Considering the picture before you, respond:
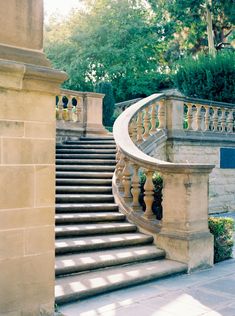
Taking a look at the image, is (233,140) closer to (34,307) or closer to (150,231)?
(150,231)

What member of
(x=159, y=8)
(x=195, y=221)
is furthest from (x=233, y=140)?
(x=159, y=8)

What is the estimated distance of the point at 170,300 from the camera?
441 cm

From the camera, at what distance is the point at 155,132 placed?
9914mm

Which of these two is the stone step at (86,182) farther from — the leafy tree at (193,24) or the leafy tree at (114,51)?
the leafy tree at (193,24)

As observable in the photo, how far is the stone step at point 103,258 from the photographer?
4895 millimetres

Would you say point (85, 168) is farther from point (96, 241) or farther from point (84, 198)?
point (96, 241)

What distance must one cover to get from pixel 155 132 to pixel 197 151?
1.91 m

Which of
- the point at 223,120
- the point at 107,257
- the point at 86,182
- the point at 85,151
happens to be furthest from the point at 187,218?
the point at 223,120

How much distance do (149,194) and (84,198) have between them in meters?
1.44

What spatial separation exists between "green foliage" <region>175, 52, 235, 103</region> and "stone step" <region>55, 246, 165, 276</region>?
10010mm

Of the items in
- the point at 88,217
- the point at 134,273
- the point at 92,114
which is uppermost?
the point at 92,114

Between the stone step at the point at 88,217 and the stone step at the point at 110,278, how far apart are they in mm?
1234

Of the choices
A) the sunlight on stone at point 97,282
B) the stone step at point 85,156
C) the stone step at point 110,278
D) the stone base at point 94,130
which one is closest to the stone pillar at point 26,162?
the stone step at point 110,278

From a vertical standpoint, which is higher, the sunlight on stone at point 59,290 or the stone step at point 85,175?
the stone step at point 85,175
